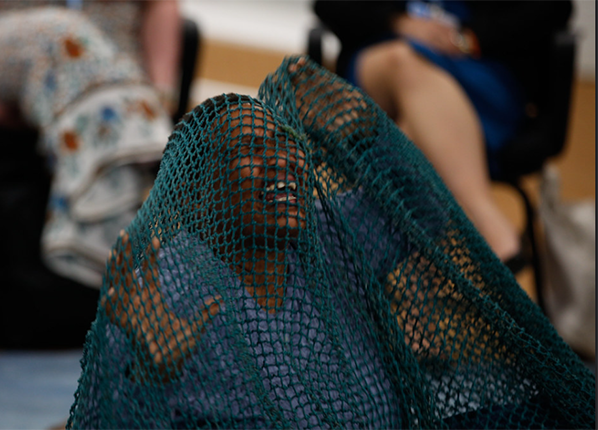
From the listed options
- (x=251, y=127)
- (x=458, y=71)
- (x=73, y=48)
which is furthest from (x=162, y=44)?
(x=251, y=127)

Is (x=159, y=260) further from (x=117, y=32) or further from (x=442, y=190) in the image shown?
(x=117, y=32)

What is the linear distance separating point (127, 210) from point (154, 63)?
437mm

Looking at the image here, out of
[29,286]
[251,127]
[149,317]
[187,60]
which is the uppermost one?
[251,127]

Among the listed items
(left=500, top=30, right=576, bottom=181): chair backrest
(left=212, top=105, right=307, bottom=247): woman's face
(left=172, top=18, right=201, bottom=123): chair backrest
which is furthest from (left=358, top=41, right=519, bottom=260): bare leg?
(left=212, top=105, right=307, bottom=247): woman's face

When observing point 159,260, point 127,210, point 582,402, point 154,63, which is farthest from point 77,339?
point 582,402

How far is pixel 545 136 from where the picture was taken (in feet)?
4.85

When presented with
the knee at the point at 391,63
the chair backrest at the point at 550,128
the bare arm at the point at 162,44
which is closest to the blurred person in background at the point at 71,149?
the bare arm at the point at 162,44

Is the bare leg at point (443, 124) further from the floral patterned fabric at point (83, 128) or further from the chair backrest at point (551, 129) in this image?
the floral patterned fabric at point (83, 128)

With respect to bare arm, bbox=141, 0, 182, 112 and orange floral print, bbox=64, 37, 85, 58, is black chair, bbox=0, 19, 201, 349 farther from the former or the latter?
bare arm, bbox=141, 0, 182, 112

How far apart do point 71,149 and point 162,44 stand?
0.42 meters

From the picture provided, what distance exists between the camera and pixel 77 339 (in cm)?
150

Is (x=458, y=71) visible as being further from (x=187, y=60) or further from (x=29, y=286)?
(x=29, y=286)

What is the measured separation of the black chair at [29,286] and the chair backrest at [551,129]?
3.06 ft

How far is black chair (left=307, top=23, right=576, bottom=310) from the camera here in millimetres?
1437
